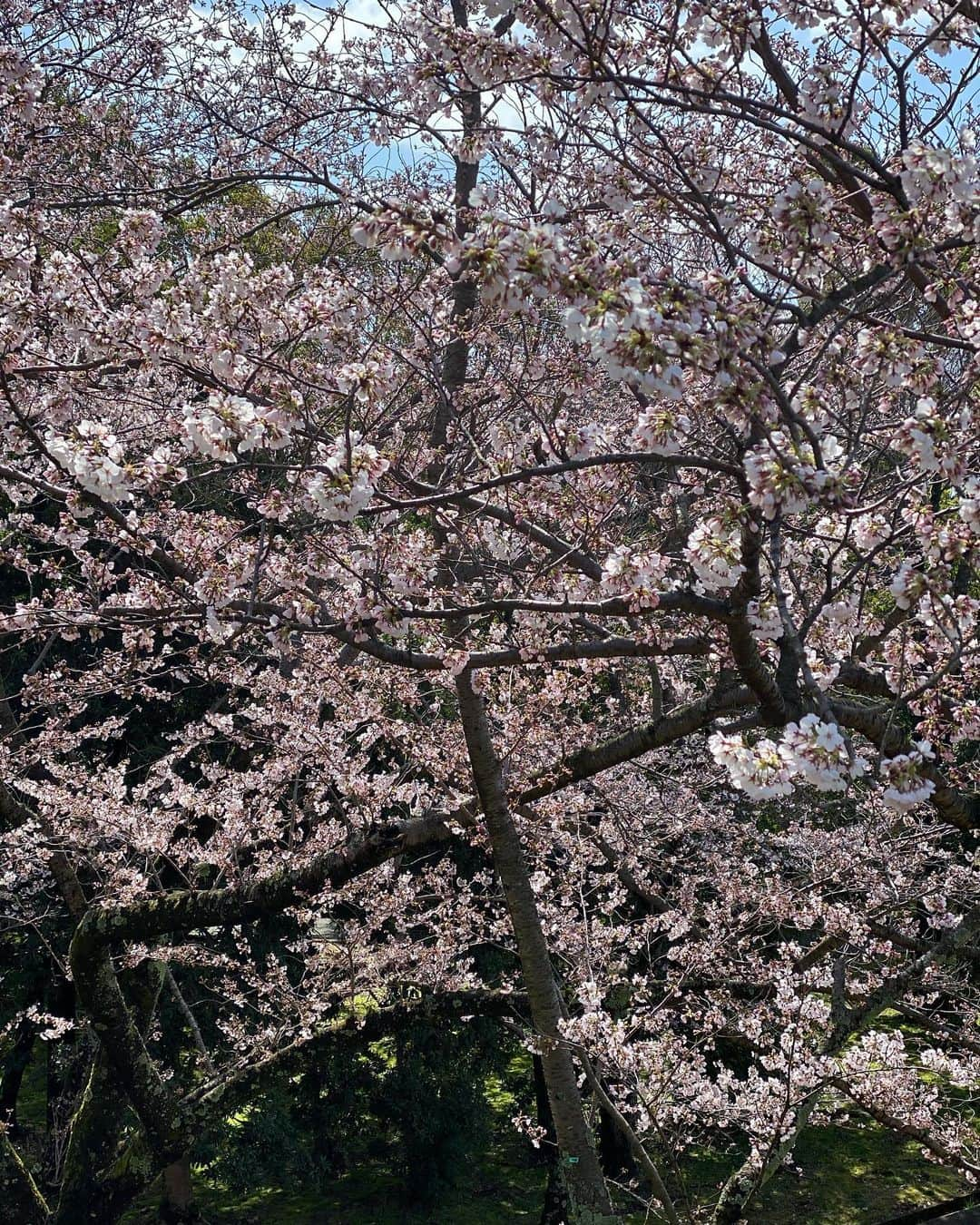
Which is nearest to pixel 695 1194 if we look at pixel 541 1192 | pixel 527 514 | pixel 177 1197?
pixel 541 1192

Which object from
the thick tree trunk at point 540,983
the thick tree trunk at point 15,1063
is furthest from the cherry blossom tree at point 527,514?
the thick tree trunk at point 15,1063

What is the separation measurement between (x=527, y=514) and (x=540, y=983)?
2.93 m

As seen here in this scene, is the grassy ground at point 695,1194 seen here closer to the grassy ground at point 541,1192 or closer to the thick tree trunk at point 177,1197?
the grassy ground at point 541,1192

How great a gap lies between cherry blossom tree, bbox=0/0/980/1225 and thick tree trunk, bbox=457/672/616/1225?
27 mm

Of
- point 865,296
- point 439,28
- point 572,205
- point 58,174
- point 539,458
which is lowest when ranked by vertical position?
point 539,458

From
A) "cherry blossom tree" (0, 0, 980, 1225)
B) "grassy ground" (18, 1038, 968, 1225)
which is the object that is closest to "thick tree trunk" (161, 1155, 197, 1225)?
"grassy ground" (18, 1038, 968, 1225)

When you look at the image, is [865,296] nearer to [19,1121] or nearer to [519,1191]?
[519,1191]

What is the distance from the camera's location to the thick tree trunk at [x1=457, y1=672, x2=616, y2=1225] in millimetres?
5465

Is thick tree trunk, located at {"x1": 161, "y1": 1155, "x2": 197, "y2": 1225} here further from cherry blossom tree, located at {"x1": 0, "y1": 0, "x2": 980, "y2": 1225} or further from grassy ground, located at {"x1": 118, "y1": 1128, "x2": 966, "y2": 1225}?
cherry blossom tree, located at {"x1": 0, "y1": 0, "x2": 980, "y2": 1225}

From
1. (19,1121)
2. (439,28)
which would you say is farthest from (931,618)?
(19,1121)

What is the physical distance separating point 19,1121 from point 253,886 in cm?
694

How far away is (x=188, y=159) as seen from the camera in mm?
6172

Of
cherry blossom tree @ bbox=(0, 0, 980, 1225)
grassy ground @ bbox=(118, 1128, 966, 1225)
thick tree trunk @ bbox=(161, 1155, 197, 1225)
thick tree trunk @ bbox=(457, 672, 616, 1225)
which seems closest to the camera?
cherry blossom tree @ bbox=(0, 0, 980, 1225)

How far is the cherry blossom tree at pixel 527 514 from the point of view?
2801mm
